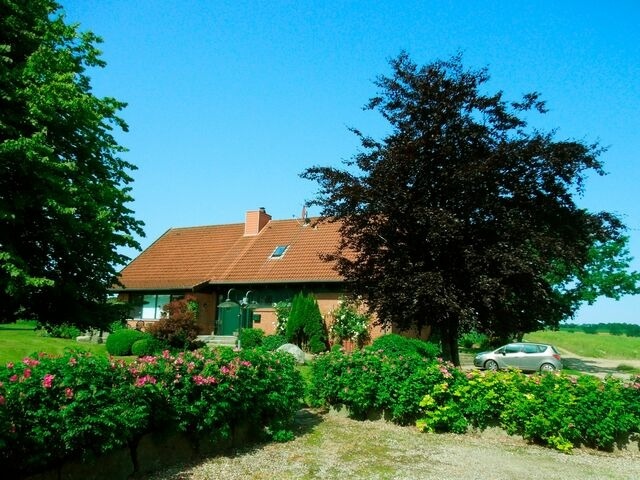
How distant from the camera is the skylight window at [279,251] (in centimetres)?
2744

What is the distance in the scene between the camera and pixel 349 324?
22.8 metres

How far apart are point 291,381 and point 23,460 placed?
13.6ft

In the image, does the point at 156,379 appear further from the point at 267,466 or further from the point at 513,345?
the point at 513,345

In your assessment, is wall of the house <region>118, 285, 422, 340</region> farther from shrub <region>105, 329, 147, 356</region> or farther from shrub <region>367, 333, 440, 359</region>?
shrub <region>367, 333, 440, 359</region>

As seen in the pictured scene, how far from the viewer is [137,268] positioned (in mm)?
30641

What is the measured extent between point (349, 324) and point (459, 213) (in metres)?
12.8

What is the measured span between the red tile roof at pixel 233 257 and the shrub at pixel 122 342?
5.22m

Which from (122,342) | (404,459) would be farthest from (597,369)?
(404,459)

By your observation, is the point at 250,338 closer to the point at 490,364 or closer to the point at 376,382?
the point at 490,364

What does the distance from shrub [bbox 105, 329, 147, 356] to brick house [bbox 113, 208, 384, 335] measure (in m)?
4.58

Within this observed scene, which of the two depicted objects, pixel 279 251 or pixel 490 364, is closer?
pixel 490 364

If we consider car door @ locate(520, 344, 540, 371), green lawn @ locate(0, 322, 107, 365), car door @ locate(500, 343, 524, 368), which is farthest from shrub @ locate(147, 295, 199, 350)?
car door @ locate(520, 344, 540, 371)

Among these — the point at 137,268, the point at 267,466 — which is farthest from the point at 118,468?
the point at 137,268

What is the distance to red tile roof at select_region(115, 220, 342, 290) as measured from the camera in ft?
84.8
